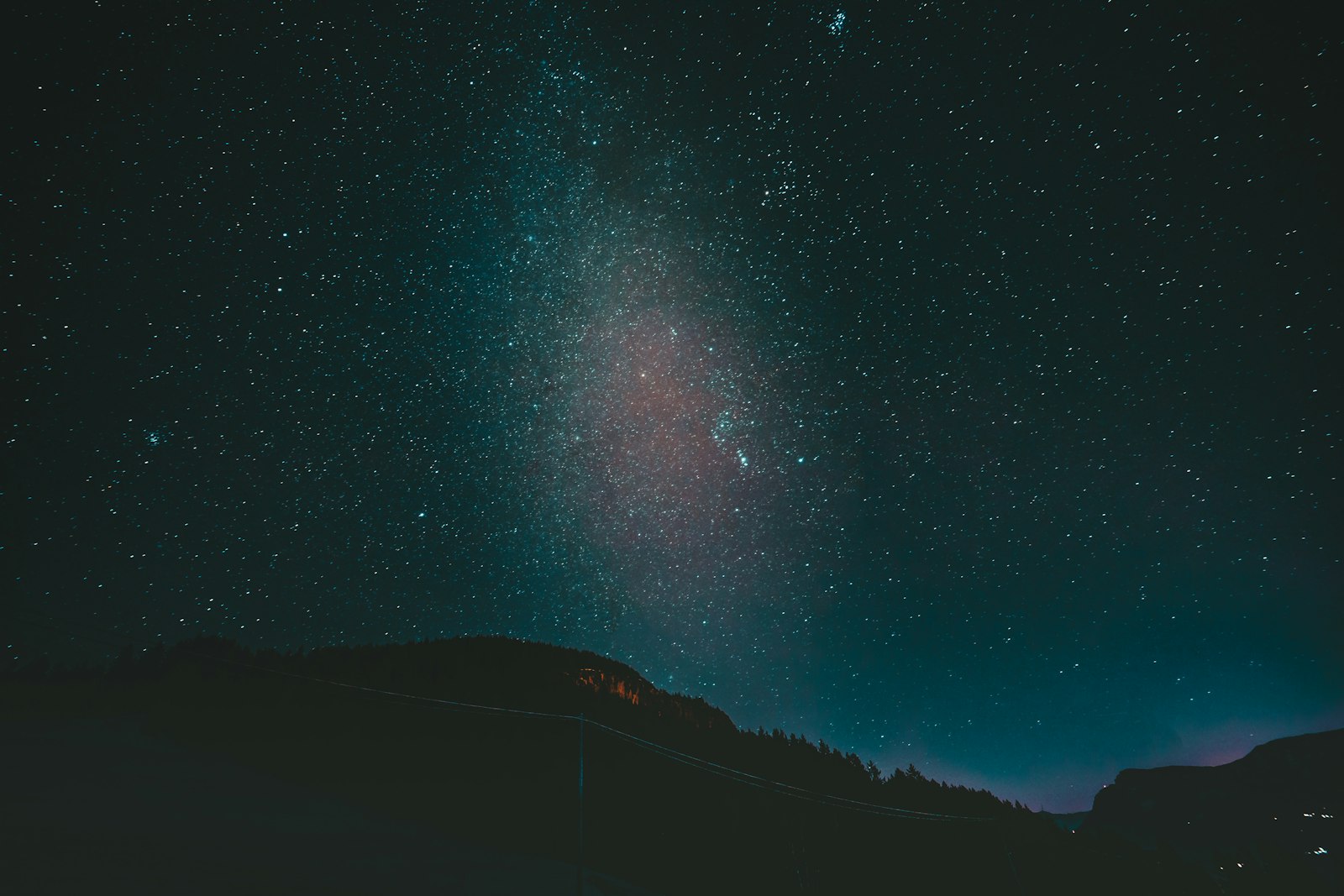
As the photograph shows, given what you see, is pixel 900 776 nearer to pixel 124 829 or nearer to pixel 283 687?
pixel 283 687

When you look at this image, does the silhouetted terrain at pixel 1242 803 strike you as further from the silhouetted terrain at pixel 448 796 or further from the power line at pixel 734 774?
the power line at pixel 734 774

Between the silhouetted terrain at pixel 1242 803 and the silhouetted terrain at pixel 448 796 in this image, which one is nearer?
the silhouetted terrain at pixel 448 796

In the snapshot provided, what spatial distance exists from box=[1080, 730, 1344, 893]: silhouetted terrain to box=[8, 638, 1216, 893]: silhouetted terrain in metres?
84.8

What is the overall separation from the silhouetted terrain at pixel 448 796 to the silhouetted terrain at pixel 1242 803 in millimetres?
84813

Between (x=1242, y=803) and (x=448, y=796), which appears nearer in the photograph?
(x=448, y=796)

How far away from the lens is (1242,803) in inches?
5969

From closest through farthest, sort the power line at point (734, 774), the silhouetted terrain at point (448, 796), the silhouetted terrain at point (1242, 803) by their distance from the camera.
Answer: the silhouetted terrain at point (448, 796) < the power line at point (734, 774) < the silhouetted terrain at point (1242, 803)

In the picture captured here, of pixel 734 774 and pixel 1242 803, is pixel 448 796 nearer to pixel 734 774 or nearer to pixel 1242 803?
pixel 734 774

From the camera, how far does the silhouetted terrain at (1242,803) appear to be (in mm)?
111375

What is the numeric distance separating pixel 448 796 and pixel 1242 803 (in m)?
211

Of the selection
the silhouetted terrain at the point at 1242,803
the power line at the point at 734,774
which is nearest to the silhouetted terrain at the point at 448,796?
the power line at the point at 734,774

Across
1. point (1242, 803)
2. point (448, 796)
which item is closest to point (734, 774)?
point (448, 796)

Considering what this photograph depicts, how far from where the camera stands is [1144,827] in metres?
155

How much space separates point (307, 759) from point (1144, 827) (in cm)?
20564
